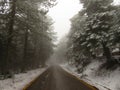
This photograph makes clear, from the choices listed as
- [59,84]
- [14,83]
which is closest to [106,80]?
[59,84]

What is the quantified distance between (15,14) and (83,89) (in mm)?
12256

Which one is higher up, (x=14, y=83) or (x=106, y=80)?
(x=14, y=83)

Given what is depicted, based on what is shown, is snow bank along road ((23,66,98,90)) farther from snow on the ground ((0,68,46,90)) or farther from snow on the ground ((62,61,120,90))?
snow on the ground ((62,61,120,90))

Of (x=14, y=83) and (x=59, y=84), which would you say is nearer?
(x=59, y=84)

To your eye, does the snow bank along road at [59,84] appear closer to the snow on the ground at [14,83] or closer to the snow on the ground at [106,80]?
the snow on the ground at [14,83]

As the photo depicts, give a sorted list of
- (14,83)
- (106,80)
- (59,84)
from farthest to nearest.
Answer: (106,80)
(14,83)
(59,84)

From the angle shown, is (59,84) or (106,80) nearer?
(59,84)

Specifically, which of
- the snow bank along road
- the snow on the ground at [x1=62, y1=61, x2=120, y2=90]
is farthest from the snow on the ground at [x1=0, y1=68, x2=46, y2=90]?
the snow on the ground at [x1=62, y1=61, x2=120, y2=90]

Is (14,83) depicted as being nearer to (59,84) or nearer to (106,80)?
(59,84)

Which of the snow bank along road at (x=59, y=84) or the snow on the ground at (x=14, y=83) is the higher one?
the snow on the ground at (x=14, y=83)

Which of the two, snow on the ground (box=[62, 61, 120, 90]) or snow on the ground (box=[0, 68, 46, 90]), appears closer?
snow on the ground (box=[62, 61, 120, 90])

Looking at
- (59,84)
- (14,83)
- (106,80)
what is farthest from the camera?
(106,80)

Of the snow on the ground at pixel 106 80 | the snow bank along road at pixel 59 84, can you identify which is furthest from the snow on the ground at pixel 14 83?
the snow on the ground at pixel 106 80

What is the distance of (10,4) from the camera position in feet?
58.2
